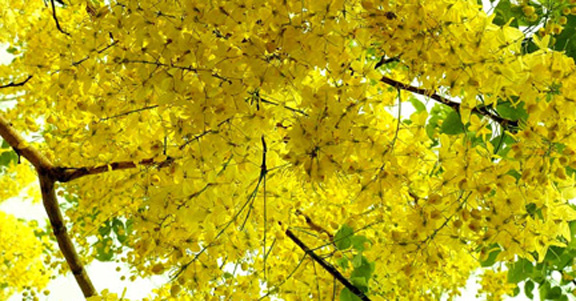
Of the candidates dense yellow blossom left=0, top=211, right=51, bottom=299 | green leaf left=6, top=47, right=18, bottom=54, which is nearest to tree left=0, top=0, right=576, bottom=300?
green leaf left=6, top=47, right=18, bottom=54

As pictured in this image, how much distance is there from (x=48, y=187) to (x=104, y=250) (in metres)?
0.82

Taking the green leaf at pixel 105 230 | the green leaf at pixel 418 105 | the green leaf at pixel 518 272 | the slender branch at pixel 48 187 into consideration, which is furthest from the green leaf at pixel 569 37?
the green leaf at pixel 105 230

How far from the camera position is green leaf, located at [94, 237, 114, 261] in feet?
7.13

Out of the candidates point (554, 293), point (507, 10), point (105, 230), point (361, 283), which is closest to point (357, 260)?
point (361, 283)

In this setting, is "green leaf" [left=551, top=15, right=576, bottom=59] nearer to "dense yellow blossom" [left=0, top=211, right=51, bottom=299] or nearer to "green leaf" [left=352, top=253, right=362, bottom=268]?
"green leaf" [left=352, top=253, right=362, bottom=268]

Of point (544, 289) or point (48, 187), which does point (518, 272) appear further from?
point (48, 187)

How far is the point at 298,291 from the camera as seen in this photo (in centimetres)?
136

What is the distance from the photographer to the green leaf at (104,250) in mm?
2174

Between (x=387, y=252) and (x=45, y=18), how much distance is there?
1501mm

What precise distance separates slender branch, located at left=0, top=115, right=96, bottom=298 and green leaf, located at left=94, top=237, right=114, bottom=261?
0.59m

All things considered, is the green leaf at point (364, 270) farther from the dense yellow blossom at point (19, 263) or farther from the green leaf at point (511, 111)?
the dense yellow blossom at point (19, 263)

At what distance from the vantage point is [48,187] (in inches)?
56.6

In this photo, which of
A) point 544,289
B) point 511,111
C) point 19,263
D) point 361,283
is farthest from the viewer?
point 19,263

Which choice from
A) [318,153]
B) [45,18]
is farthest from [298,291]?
[45,18]
